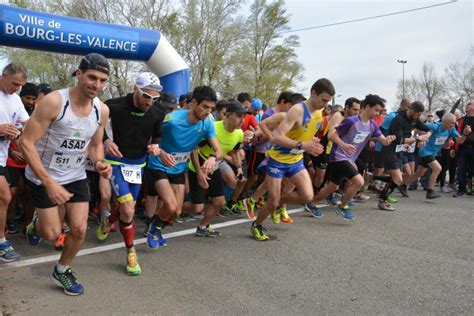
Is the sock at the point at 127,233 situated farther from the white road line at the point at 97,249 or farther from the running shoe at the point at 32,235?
the running shoe at the point at 32,235

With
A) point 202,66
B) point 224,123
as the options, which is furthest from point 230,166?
point 202,66

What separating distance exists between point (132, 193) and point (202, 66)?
91.6ft

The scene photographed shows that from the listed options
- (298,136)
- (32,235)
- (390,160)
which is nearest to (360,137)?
(390,160)

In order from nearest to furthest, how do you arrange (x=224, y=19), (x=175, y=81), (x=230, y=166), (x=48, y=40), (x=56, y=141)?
(x=56, y=141)
(x=230, y=166)
(x=48, y=40)
(x=175, y=81)
(x=224, y=19)

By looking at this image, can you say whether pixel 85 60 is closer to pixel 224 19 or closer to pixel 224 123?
pixel 224 123

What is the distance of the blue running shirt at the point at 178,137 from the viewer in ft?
15.2

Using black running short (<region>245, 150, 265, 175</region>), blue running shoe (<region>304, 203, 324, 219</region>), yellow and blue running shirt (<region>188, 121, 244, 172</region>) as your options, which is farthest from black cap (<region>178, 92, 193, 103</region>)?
blue running shoe (<region>304, 203, 324, 219</region>)

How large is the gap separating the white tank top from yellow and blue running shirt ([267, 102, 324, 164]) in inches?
97.3

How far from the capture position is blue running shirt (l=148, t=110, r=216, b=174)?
15.2ft

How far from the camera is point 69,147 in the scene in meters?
3.27

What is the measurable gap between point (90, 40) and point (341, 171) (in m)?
5.80

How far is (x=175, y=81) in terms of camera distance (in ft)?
31.7

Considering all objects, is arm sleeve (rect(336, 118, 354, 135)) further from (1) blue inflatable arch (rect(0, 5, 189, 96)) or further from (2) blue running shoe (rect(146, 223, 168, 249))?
(1) blue inflatable arch (rect(0, 5, 189, 96))

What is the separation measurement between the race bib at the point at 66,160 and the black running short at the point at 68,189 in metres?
0.16
